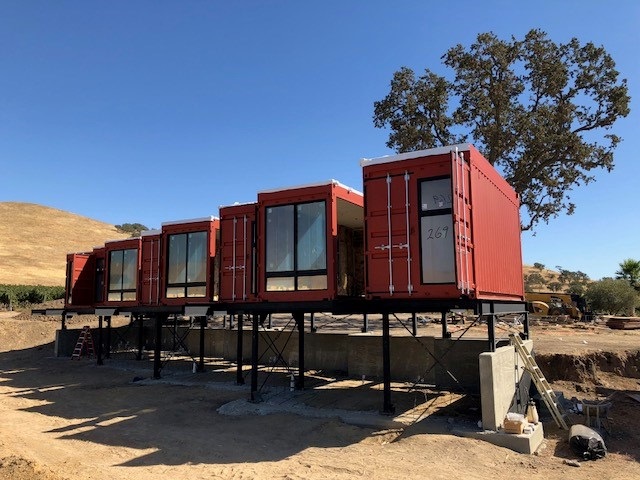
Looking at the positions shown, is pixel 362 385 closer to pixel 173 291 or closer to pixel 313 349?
pixel 313 349

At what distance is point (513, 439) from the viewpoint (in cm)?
970

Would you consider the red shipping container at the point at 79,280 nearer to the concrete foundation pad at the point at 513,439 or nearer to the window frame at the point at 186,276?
the window frame at the point at 186,276

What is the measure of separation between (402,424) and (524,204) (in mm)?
25126

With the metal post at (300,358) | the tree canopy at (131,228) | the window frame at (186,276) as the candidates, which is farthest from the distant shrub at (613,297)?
the tree canopy at (131,228)

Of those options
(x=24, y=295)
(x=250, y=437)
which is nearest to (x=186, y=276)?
(x=250, y=437)

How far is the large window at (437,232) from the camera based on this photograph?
10.5 m

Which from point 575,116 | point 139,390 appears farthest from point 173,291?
point 575,116

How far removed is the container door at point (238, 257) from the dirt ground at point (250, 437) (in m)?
3.52

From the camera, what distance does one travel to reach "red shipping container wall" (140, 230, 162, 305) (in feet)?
64.1

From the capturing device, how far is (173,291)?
1830 centimetres

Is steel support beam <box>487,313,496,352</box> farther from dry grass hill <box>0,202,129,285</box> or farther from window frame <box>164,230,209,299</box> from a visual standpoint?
dry grass hill <box>0,202,129,285</box>

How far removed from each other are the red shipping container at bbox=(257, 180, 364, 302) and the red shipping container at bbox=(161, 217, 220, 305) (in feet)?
A: 12.6

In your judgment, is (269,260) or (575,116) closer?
(269,260)

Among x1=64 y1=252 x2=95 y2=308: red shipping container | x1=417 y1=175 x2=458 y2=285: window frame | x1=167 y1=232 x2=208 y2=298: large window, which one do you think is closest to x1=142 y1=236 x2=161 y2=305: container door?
x1=167 y1=232 x2=208 y2=298: large window
